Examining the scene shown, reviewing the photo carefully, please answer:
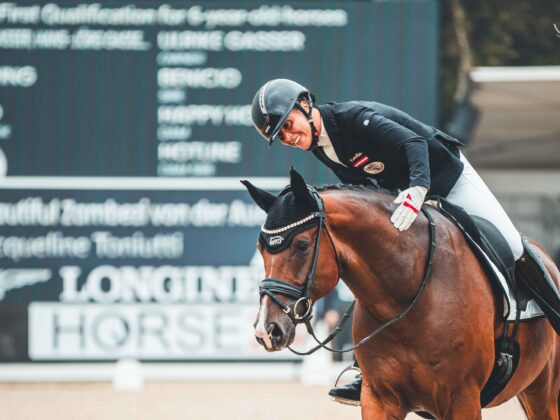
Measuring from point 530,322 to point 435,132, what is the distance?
3.46 ft

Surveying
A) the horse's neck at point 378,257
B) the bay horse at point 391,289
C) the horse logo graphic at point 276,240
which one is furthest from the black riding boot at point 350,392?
the horse logo graphic at point 276,240

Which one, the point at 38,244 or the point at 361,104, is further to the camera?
the point at 38,244

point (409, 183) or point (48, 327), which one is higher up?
point (409, 183)

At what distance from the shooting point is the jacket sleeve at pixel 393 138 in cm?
446

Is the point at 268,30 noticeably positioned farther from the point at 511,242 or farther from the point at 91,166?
the point at 511,242

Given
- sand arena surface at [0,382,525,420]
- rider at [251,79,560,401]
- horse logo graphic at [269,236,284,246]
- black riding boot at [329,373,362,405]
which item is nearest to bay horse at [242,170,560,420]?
horse logo graphic at [269,236,284,246]

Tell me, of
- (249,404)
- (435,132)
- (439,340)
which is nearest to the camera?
(439,340)

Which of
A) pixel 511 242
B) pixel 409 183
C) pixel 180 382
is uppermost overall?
pixel 409 183

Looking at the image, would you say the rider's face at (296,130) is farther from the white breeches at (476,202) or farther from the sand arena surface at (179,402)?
the sand arena surface at (179,402)

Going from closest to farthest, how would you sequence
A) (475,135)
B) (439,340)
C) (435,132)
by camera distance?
(439,340) → (435,132) → (475,135)

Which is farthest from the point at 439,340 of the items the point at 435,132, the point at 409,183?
the point at 435,132

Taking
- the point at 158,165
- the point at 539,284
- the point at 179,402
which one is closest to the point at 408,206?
the point at 539,284

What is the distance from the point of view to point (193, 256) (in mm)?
12203

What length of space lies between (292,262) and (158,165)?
8.27 metres
